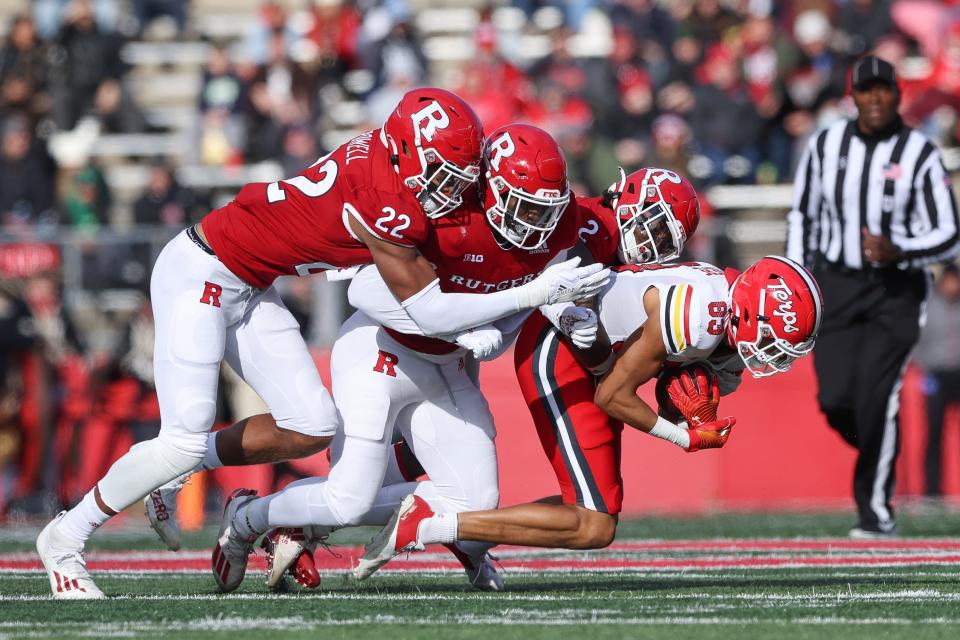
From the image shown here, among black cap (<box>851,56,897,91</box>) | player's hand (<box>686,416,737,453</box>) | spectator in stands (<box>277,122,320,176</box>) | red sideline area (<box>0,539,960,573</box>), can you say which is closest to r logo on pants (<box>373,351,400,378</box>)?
player's hand (<box>686,416,737,453</box>)

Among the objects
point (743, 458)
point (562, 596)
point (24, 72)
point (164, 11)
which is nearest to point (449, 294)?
point (562, 596)

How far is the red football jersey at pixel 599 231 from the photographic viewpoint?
→ 540 cm

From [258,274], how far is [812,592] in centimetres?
204

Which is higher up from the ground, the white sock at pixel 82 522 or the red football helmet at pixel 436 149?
the red football helmet at pixel 436 149

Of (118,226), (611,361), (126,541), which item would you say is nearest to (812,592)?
(611,361)

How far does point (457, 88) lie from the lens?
13000 mm

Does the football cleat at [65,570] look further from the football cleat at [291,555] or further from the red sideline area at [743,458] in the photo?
the red sideline area at [743,458]

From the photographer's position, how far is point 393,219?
4.80m

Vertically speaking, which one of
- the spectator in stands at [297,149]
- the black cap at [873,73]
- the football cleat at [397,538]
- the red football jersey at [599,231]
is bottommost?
the football cleat at [397,538]

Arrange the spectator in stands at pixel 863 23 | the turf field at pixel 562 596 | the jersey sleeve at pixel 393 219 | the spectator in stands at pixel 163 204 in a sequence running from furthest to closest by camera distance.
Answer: the spectator in stands at pixel 863 23
the spectator in stands at pixel 163 204
the jersey sleeve at pixel 393 219
the turf field at pixel 562 596

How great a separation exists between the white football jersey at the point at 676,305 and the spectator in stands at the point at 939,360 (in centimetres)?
517

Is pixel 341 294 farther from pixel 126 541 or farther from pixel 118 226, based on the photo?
pixel 118 226

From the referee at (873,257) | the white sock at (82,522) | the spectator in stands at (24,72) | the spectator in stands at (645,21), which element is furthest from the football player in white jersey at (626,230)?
the spectator in stands at (24,72)

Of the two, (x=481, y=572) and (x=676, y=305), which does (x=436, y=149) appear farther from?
(x=481, y=572)
